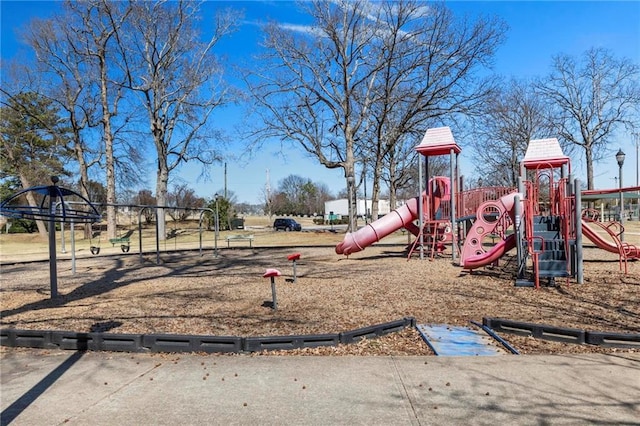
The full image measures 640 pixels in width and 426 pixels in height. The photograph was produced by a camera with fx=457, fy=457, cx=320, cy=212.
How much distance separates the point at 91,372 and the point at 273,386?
189 centimetres

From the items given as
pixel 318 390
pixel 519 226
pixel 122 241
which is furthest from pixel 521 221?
pixel 122 241

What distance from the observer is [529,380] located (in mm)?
4066

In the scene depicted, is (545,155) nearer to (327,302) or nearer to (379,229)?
(379,229)

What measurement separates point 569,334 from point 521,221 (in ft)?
17.4

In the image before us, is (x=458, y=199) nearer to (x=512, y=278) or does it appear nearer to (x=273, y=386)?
(x=512, y=278)

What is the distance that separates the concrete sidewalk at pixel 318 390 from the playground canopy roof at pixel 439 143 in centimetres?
1185

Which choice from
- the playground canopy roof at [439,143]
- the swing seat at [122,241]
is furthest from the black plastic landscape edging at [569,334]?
the swing seat at [122,241]

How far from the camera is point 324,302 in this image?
26.3 ft

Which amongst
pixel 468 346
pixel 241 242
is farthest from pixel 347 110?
pixel 468 346

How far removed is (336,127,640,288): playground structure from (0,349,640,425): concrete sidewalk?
5.51 meters

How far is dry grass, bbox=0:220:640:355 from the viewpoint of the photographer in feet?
20.7

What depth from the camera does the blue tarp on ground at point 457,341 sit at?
16.5 feet

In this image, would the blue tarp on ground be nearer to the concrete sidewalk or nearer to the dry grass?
the dry grass

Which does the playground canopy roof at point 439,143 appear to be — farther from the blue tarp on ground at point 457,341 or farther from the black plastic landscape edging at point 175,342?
the black plastic landscape edging at point 175,342
